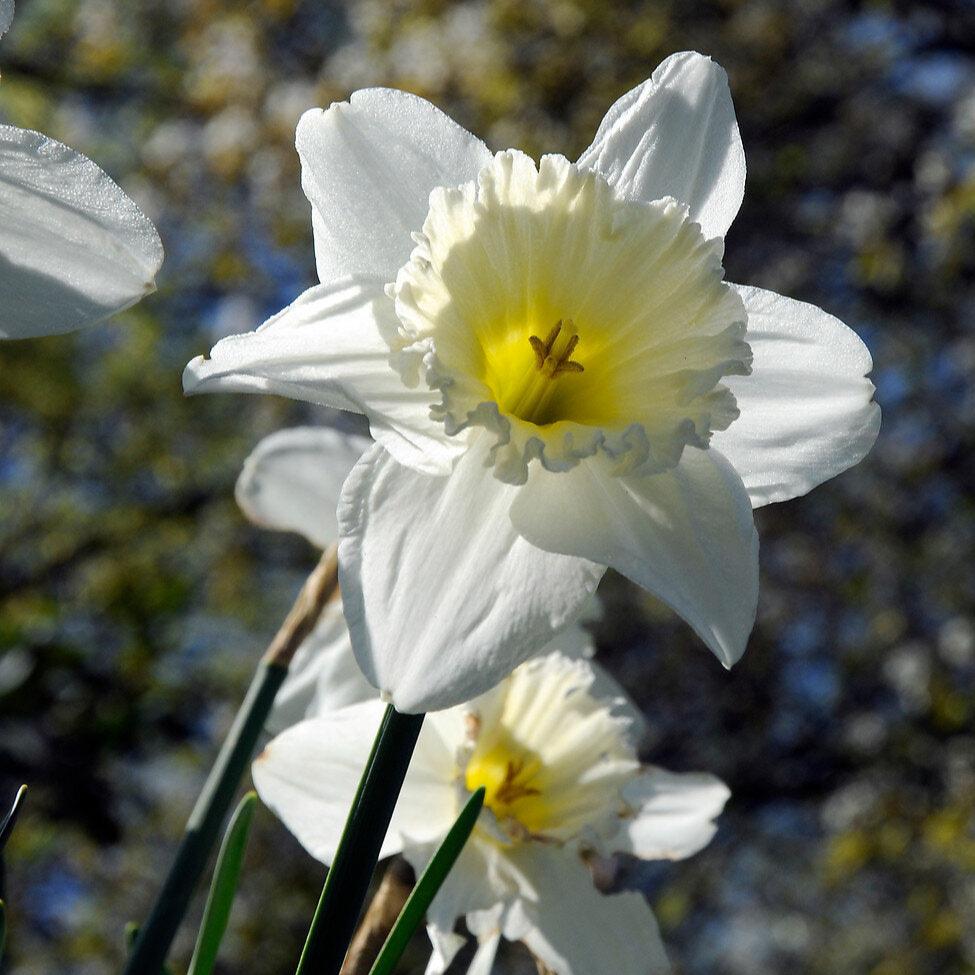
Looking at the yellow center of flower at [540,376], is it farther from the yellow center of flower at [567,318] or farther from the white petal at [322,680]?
the white petal at [322,680]

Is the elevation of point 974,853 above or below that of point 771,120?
below

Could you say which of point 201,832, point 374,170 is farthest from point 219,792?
point 374,170

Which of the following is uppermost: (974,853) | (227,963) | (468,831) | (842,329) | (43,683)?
(842,329)

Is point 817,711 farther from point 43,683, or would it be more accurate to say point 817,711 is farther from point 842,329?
point 842,329

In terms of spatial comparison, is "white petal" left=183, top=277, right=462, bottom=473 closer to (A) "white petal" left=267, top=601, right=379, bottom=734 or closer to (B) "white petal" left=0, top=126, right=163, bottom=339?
(B) "white petal" left=0, top=126, right=163, bottom=339

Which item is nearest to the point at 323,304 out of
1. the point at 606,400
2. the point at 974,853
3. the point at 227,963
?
the point at 606,400

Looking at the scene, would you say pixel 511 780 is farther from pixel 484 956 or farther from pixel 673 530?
pixel 673 530
